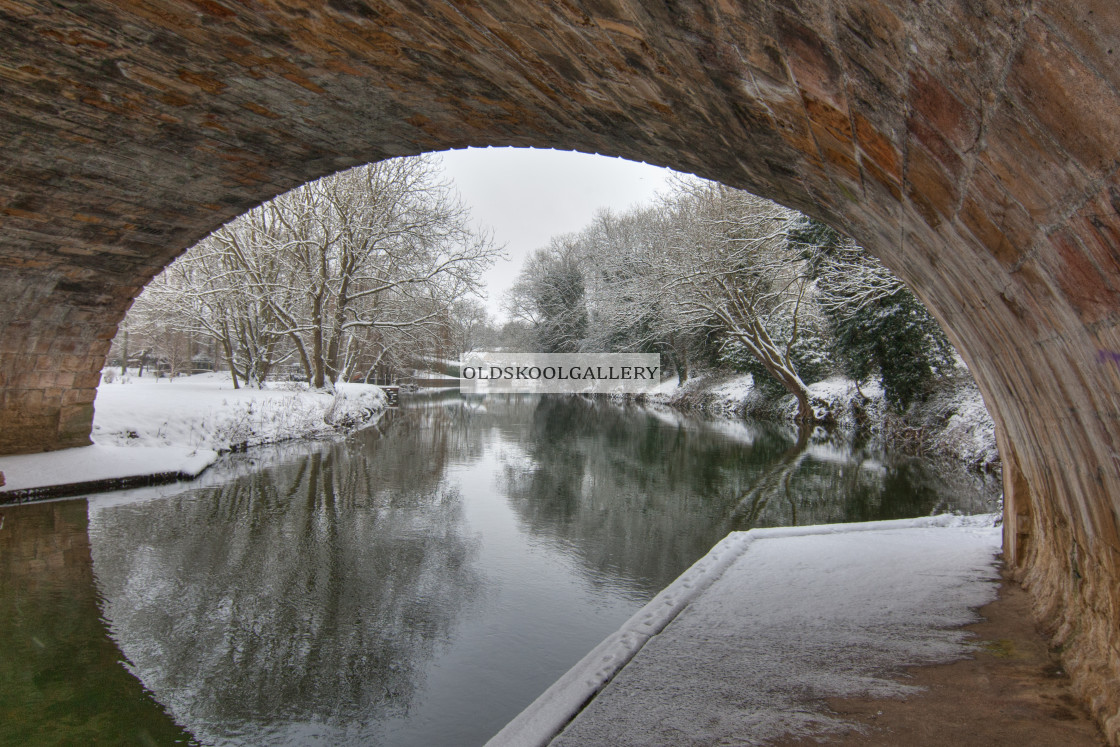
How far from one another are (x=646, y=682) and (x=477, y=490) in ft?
22.0

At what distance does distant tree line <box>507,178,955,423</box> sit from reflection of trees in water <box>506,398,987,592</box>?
2.67 meters

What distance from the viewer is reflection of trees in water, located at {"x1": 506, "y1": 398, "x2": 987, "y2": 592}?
22.6 feet

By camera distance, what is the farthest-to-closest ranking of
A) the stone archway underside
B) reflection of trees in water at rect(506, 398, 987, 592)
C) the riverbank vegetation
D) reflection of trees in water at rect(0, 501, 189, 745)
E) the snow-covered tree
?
the snow-covered tree
the riverbank vegetation
reflection of trees in water at rect(506, 398, 987, 592)
reflection of trees in water at rect(0, 501, 189, 745)
the stone archway underside

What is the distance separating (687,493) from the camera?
967 cm

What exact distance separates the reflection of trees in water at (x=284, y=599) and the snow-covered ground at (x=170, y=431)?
5.09 feet

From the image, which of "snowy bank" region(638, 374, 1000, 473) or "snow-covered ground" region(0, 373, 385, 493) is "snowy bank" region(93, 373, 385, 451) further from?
"snowy bank" region(638, 374, 1000, 473)

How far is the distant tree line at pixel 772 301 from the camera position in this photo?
14.6m

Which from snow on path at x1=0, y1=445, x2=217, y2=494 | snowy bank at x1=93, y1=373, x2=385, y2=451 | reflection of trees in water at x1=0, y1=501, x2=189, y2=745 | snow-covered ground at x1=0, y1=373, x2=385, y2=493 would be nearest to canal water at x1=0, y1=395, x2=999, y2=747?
reflection of trees in water at x1=0, y1=501, x2=189, y2=745

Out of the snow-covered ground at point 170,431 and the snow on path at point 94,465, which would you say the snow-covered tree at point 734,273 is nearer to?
the snow-covered ground at point 170,431

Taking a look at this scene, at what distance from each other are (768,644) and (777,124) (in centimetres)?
271

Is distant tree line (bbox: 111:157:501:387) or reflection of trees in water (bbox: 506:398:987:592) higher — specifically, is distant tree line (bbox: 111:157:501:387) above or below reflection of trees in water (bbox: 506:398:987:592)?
above

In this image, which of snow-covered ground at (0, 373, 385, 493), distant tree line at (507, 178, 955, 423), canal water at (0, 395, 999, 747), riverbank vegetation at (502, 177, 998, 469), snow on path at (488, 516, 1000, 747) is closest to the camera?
snow on path at (488, 516, 1000, 747)

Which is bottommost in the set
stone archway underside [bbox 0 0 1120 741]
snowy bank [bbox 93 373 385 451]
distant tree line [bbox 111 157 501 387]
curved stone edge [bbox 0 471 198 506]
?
curved stone edge [bbox 0 471 198 506]

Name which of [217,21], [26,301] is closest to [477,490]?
[26,301]
